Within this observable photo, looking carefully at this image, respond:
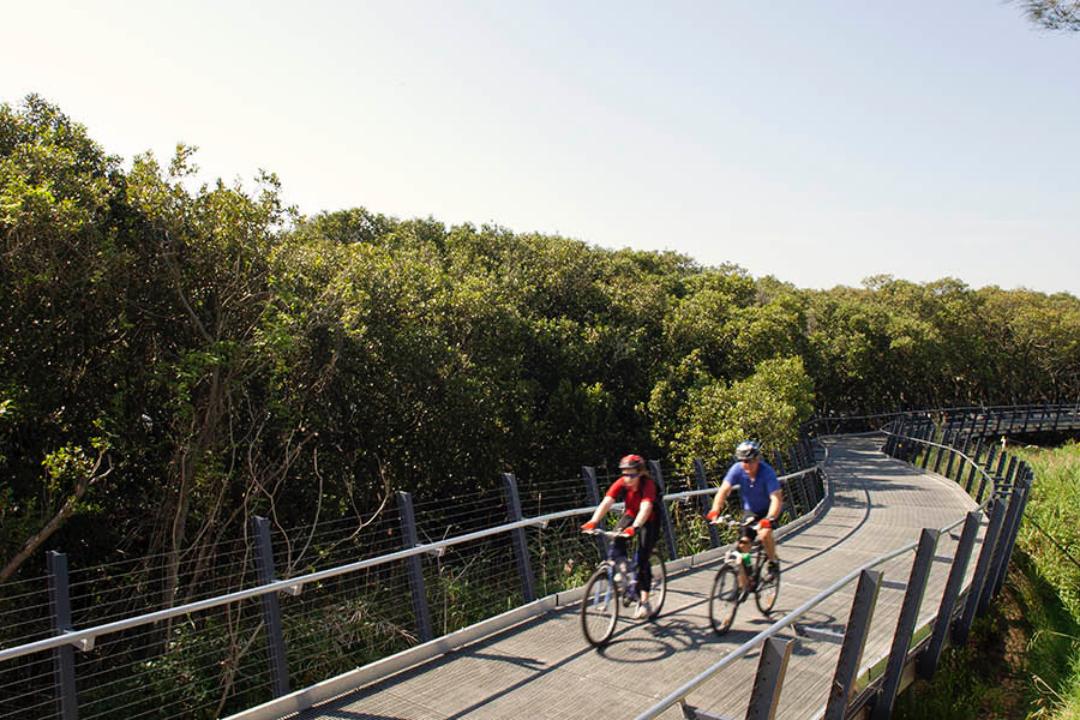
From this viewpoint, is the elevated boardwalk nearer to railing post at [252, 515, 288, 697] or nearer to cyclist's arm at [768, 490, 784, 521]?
railing post at [252, 515, 288, 697]

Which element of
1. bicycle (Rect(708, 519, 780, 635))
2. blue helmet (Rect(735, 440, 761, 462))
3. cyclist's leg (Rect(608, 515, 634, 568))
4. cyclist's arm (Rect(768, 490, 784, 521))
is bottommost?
bicycle (Rect(708, 519, 780, 635))

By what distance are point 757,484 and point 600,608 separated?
2118mm

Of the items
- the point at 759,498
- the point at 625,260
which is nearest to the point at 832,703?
the point at 759,498

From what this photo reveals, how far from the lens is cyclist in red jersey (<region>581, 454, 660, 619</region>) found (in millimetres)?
7570

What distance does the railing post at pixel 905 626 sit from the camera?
699 centimetres

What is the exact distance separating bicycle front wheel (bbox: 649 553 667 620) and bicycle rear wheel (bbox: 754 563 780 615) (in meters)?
0.96

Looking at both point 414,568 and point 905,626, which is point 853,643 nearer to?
point 905,626

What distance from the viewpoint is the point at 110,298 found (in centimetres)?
1200

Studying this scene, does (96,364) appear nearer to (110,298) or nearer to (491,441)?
(110,298)

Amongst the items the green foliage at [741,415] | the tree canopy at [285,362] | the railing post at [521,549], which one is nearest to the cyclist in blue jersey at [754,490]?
the railing post at [521,549]

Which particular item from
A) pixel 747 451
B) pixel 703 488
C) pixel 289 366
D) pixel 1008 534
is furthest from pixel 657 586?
pixel 289 366

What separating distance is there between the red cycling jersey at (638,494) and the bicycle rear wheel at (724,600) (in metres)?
0.95

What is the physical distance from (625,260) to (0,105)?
2527 centimetres

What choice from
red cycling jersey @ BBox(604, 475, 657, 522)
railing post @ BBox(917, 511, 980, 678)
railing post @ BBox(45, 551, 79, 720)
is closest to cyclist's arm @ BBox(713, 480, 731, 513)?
red cycling jersey @ BBox(604, 475, 657, 522)
